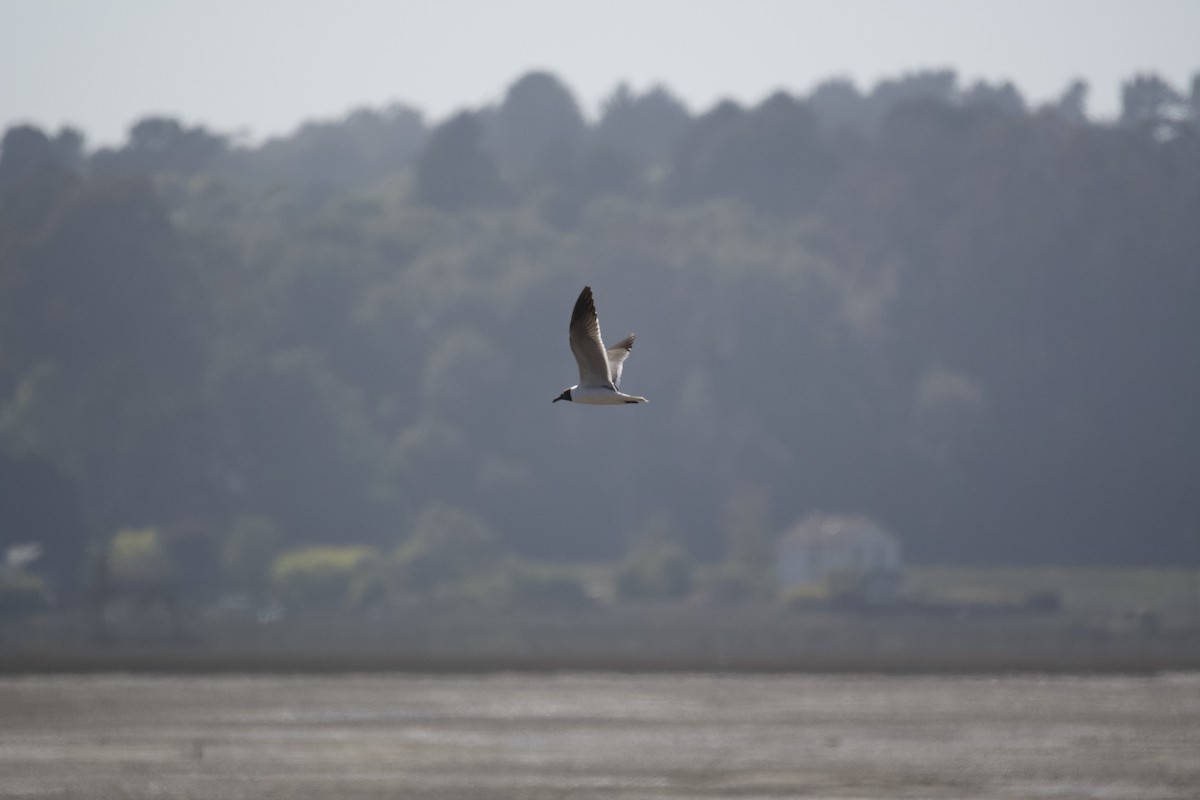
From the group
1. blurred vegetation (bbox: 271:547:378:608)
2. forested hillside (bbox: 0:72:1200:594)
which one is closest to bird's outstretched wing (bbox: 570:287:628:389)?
blurred vegetation (bbox: 271:547:378:608)

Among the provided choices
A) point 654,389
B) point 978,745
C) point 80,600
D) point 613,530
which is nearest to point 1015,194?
point 654,389

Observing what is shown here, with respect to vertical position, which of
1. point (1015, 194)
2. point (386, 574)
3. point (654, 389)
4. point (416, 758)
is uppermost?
point (1015, 194)

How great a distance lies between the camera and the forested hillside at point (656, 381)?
560 ft

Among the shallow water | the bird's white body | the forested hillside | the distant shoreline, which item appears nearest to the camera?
the bird's white body

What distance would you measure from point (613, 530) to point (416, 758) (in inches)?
4719

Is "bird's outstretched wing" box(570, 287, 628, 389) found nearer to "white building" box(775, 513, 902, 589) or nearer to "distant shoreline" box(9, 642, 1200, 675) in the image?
"distant shoreline" box(9, 642, 1200, 675)

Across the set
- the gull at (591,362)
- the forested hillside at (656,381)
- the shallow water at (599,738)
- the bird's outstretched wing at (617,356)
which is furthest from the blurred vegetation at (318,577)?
the gull at (591,362)

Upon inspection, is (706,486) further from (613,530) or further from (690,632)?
(690,632)

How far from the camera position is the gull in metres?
33.2

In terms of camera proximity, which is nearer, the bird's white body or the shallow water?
the bird's white body

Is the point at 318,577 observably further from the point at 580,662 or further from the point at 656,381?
the point at 580,662

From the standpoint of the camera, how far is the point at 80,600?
142 metres

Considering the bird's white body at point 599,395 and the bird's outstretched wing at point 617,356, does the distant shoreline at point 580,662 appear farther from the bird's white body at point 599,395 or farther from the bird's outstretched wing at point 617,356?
the bird's white body at point 599,395

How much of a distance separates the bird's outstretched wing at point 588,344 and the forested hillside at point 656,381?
123663 millimetres
